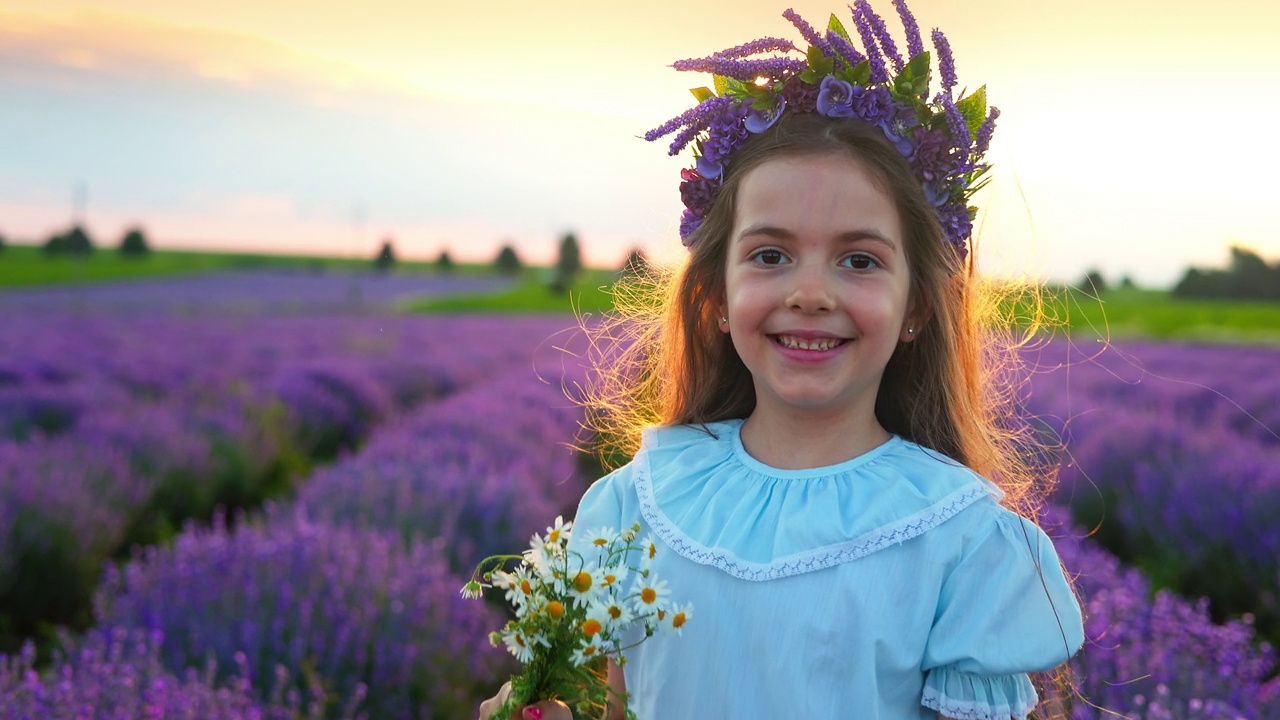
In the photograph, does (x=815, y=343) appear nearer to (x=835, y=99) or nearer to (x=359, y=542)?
(x=835, y=99)

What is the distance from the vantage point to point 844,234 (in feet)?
5.21

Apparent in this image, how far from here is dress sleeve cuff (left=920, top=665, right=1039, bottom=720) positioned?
1.44 meters

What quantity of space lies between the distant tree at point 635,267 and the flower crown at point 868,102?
625mm

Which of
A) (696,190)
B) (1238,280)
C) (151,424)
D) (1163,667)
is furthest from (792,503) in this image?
(1238,280)

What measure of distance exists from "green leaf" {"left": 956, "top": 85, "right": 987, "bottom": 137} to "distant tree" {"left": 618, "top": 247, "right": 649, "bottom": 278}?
2.84 ft

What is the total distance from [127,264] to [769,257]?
67.6m

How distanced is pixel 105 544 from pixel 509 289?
50.0 metres

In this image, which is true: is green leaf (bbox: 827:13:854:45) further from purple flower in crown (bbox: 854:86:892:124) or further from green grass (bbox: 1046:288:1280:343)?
green grass (bbox: 1046:288:1280:343)

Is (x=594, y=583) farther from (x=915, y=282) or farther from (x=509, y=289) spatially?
(x=509, y=289)

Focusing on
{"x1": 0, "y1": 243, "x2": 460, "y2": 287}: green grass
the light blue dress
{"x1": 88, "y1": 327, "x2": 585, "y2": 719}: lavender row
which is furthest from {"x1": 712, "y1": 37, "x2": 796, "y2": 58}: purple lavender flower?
{"x1": 0, "y1": 243, "x2": 460, "y2": 287}: green grass

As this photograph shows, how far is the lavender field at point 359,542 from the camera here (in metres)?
2.48

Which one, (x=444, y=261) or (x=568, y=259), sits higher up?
(x=568, y=259)

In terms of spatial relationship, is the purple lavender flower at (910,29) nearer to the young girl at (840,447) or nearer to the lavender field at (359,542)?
the young girl at (840,447)

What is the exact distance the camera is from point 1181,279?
43.7 metres
